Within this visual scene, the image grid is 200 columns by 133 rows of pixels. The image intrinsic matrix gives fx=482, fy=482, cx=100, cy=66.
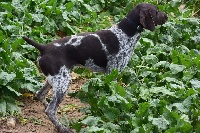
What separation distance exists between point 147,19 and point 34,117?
1.98 meters

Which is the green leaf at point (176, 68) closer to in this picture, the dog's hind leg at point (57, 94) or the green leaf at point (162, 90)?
the green leaf at point (162, 90)

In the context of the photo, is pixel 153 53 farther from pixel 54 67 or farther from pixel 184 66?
pixel 54 67

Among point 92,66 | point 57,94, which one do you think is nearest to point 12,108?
point 57,94

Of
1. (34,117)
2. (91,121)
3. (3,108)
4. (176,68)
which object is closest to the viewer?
(91,121)

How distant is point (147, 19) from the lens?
6.43 metres

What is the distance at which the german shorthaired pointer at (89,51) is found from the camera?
5844mm

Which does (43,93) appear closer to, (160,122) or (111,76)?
(111,76)

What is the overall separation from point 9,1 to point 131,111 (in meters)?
4.22

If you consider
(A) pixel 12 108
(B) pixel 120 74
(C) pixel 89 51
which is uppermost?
(C) pixel 89 51

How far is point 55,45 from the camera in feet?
19.5

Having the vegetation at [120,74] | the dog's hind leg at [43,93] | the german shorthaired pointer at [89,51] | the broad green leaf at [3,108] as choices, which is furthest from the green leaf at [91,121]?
the broad green leaf at [3,108]

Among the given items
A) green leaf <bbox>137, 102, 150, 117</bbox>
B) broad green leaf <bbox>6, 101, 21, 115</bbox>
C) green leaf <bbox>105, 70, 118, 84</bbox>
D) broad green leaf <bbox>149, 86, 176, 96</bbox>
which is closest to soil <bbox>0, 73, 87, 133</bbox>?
broad green leaf <bbox>6, 101, 21, 115</bbox>

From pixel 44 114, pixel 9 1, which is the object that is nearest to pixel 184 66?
pixel 44 114

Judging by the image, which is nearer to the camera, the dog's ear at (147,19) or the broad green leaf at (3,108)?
the broad green leaf at (3,108)
